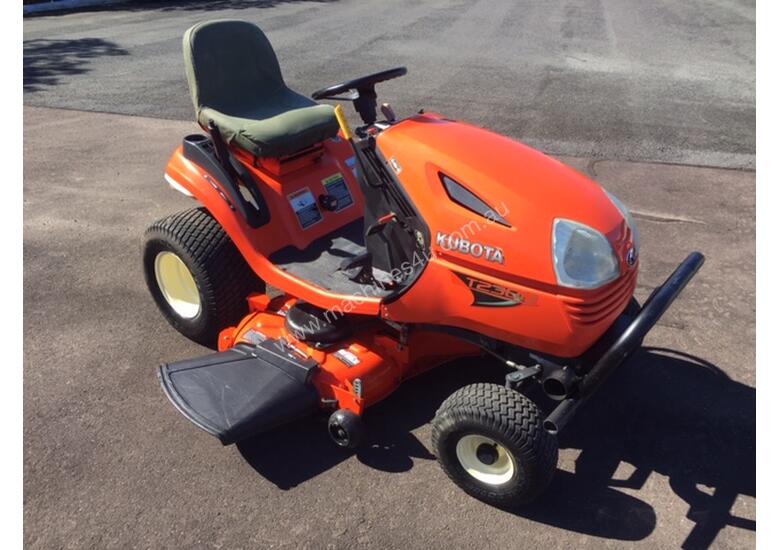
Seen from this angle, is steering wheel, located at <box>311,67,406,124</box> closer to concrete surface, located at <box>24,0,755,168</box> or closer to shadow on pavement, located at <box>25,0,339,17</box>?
concrete surface, located at <box>24,0,755,168</box>

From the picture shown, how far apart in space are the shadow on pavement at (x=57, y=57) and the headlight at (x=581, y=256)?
8625 mm

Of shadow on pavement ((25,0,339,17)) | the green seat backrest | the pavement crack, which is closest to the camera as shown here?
the green seat backrest

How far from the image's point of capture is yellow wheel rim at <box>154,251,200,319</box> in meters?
3.89

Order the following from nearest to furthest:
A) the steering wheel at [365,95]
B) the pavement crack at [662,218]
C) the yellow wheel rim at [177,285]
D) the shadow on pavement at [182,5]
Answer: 1. the steering wheel at [365,95]
2. the yellow wheel rim at [177,285]
3. the pavement crack at [662,218]
4. the shadow on pavement at [182,5]

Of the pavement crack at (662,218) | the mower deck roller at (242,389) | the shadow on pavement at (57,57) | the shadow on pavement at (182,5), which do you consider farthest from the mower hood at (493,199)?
the shadow on pavement at (182,5)

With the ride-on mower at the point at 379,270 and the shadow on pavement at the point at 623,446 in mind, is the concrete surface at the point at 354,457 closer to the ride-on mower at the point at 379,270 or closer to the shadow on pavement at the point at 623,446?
the shadow on pavement at the point at 623,446

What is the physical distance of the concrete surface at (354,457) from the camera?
273 cm

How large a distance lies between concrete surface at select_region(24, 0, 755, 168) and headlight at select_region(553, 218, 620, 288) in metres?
4.38

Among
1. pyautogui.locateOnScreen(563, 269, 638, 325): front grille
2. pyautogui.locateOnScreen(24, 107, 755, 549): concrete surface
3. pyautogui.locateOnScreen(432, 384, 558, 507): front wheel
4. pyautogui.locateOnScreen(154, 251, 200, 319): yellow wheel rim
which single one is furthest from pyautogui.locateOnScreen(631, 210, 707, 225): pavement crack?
pyautogui.locateOnScreen(154, 251, 200, 319): yellow wheel rim

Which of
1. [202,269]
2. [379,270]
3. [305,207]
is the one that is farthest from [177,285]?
[379,270]

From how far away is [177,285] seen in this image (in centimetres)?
397

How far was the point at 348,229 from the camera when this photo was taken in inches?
154

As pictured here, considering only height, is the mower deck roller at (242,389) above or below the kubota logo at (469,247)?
below
